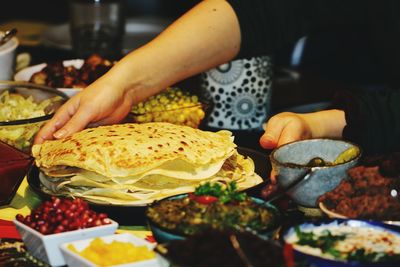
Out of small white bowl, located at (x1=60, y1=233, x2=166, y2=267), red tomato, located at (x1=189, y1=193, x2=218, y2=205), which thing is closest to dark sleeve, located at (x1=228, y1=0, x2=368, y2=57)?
red tomato, located at (x1=189, y1=193, x2=218, y2=205)

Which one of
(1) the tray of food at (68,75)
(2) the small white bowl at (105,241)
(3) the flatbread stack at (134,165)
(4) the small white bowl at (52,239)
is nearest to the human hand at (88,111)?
(3) the flatbread stack at (134,165)

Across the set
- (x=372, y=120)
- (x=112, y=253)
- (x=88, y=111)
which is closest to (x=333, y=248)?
(x=112, y=253)

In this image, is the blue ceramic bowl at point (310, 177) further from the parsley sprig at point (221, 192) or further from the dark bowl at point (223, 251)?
the dark bowl at point (223, 251)

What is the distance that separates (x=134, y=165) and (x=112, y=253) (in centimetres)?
50

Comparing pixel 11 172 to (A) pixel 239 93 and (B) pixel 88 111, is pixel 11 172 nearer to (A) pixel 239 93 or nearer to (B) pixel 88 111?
(B) pixel 88 111

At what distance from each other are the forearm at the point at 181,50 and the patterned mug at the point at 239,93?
327mm

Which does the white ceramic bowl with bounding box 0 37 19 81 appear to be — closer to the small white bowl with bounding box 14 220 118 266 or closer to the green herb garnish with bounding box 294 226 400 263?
the small white bowl with bounding box 14 220 118 266

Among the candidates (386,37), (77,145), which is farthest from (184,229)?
(386,37)

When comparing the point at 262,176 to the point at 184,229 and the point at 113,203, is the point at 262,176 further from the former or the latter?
the point at 184,229

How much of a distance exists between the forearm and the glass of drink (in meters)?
1.07

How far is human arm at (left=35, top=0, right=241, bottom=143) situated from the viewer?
2830mm

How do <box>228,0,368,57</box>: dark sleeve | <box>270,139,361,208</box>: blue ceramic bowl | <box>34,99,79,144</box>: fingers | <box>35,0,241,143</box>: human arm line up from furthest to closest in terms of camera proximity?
<box>228,0,368,57</box>: dark sleeve, <box>35,0,241,143</box>: human arm, <box>34,99,79,144</box>: fingers, <box>270,139,361,208</box>: blue ceramic bowl

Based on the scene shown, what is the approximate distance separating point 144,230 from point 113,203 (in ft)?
0.37

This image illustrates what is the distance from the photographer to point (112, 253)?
1.78 m
